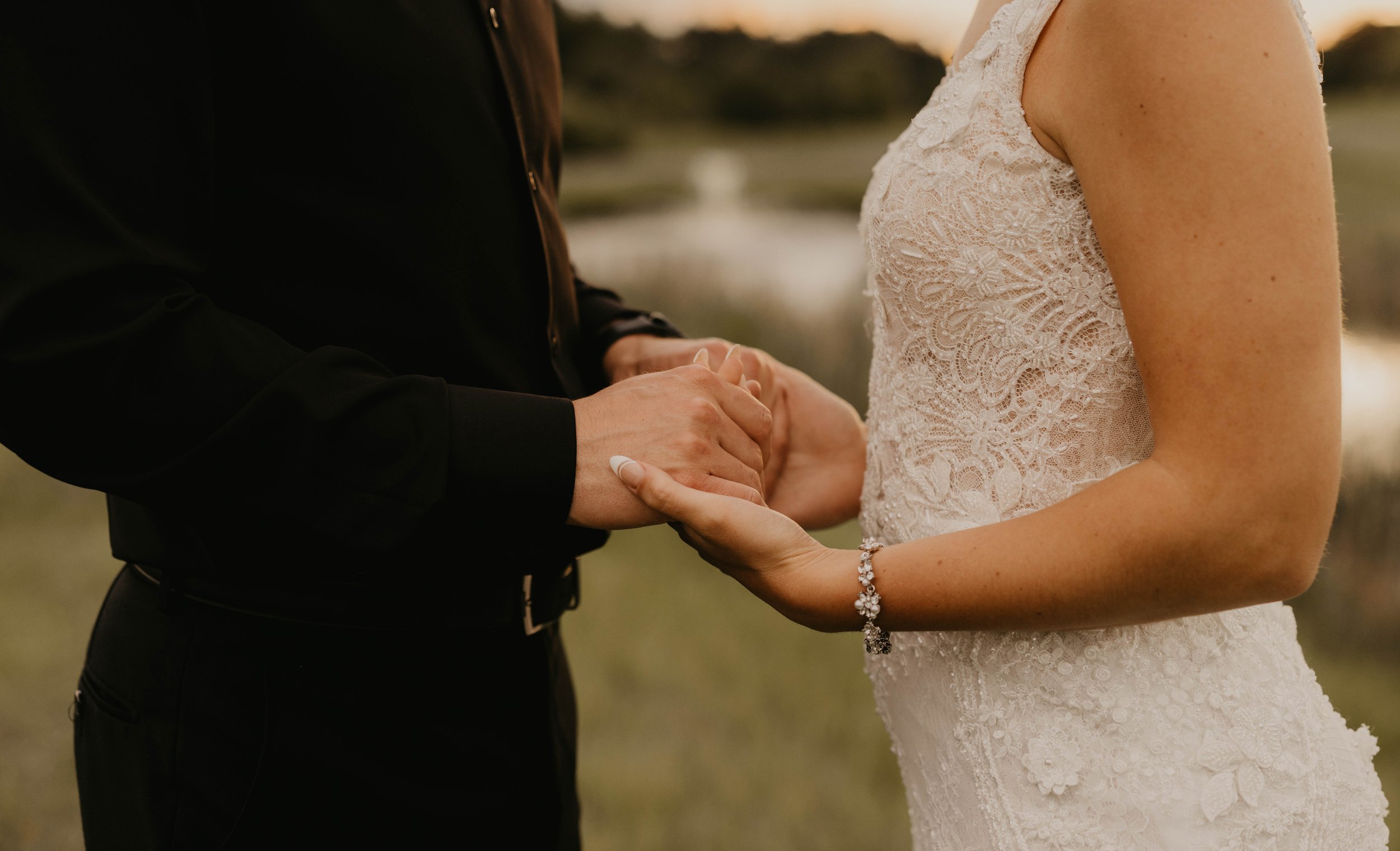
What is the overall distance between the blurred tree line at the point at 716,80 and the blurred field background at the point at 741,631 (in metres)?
5.42

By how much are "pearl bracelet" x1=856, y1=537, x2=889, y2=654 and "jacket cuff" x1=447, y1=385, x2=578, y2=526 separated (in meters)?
0.44

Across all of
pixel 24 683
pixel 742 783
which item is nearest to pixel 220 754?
pixel 742 783

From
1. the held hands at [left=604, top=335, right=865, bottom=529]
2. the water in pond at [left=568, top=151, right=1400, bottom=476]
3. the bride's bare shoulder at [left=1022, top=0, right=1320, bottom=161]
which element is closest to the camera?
the bride's bare shoulder at [left=1022, top=0, right=1320, bottom=161]

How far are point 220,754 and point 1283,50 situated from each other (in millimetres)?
1721

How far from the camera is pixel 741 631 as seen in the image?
525 centimetres

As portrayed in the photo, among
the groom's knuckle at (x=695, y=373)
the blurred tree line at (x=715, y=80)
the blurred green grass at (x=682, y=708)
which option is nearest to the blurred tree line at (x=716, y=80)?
the blurred tree line at (x=715, y=80)

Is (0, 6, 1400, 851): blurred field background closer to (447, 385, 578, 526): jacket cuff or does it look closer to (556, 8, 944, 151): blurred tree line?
(447, 385, 578, 526): jacket cuff

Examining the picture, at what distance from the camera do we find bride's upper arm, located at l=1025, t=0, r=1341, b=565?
105cm

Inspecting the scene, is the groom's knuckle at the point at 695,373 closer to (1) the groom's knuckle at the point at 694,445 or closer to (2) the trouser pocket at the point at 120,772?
(1) the groom's knuckle at the point at 694,445

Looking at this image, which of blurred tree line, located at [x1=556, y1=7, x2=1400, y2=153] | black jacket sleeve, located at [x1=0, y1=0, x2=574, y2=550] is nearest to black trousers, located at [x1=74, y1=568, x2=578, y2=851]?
black jacket sleeve, located at [x1=0, y1=0, x2=574, y2=550]

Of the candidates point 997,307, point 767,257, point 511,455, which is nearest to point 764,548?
point 511,455

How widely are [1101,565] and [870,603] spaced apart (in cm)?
32

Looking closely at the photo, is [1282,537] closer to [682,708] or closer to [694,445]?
[694,445]

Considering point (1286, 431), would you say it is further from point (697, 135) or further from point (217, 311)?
point (697, 135)
